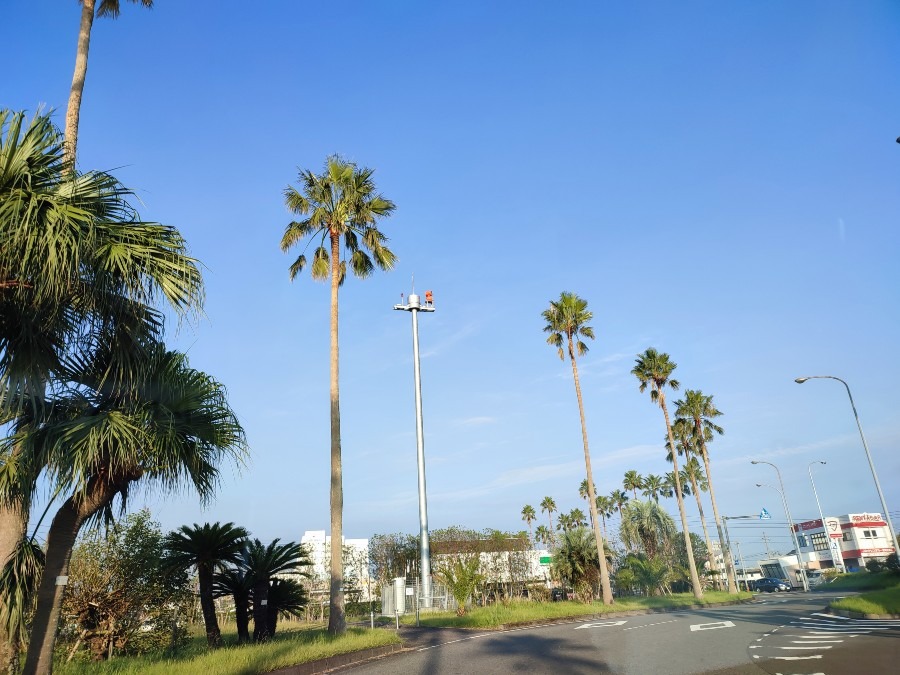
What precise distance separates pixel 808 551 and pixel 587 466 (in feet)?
325

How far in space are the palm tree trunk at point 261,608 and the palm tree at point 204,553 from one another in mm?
1268

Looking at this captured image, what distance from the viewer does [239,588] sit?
19359mm

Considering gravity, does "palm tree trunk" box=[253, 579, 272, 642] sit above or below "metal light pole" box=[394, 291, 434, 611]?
below

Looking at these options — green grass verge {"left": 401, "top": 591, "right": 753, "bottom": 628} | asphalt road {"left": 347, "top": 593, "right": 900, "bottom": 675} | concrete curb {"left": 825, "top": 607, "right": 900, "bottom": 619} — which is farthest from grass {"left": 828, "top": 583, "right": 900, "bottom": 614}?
green grass verge {"left": 401, "top": 591, "right": 753, "bottom": 628}

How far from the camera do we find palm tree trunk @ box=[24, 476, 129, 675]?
1020cm

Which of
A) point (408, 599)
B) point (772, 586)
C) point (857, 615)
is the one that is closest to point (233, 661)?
point (857, 615)

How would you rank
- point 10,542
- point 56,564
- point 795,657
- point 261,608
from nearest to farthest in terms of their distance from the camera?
point 10,542
point 56,564
point 795,657
point 261,608

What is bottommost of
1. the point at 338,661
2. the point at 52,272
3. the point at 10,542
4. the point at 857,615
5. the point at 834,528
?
the point at 857,615

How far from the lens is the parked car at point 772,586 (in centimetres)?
6638

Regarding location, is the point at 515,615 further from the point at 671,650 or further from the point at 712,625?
the point at 671,650

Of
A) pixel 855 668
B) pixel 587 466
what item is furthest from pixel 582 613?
pixel 855 668

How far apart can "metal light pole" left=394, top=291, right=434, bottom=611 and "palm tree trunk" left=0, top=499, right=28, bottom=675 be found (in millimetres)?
18043

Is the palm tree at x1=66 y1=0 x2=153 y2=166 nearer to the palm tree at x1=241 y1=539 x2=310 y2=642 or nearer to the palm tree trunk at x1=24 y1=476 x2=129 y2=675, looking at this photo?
the palm tree trunk at x1=24 y1=476 x2=129 y2=675

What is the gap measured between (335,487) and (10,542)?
417 inches
